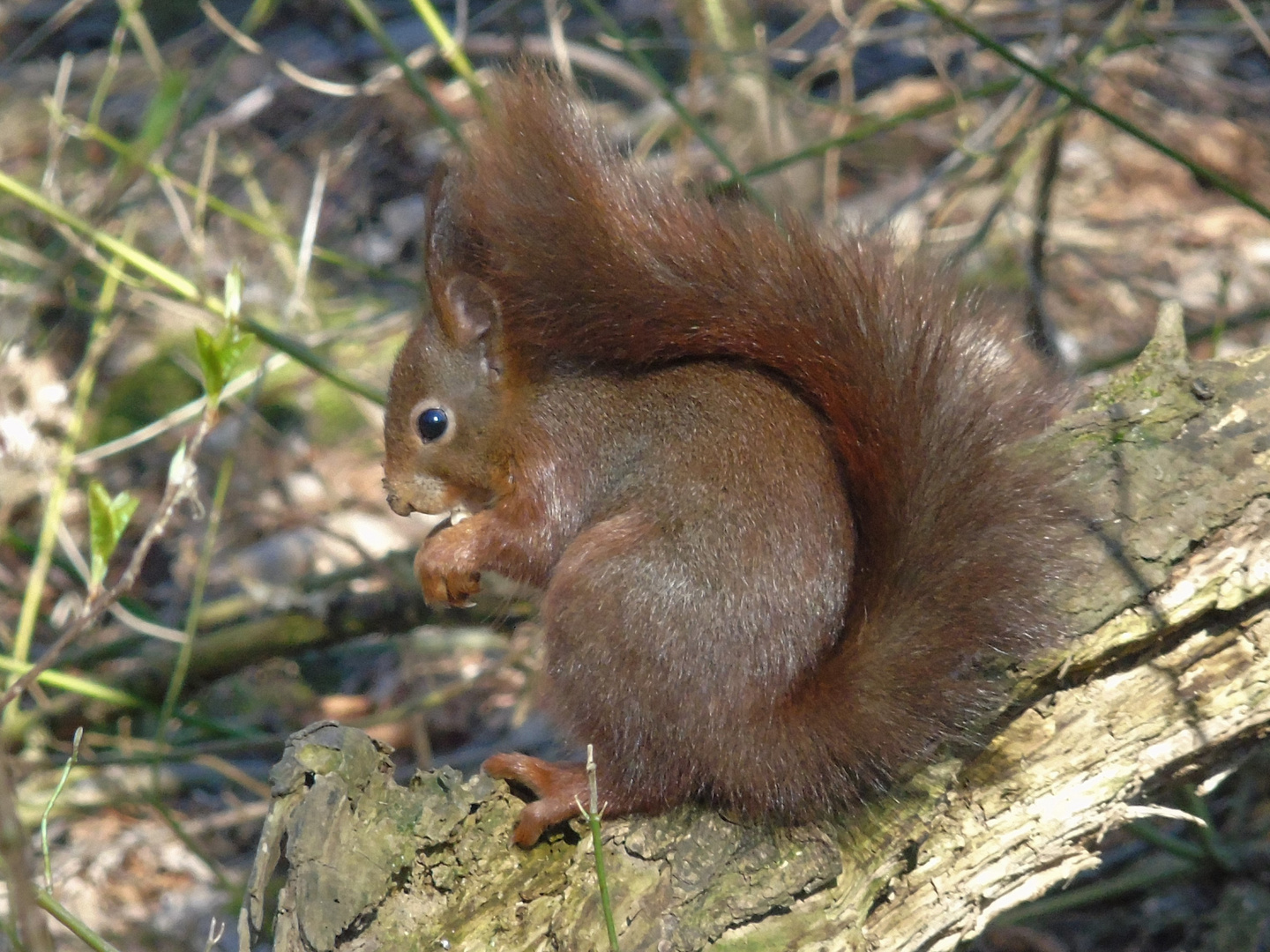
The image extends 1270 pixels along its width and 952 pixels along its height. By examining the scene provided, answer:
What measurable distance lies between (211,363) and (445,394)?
2.17ft

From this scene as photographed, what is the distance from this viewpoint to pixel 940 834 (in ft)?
5.08

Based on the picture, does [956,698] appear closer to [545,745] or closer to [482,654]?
[545,745]

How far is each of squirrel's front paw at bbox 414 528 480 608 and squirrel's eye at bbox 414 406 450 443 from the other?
159mm

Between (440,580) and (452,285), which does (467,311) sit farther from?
(440,580)

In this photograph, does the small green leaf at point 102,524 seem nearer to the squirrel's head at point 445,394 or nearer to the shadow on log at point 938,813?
the shadow on log at point 938,813

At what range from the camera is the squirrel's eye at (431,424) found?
1.95 meters

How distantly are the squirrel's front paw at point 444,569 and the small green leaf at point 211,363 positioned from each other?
595 millimetres

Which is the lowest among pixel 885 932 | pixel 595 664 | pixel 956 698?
pixel 885 932

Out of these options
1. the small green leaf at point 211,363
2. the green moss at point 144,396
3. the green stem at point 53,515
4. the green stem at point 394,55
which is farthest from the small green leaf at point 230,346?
the green moss at point 144,396

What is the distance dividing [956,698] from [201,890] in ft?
7.03

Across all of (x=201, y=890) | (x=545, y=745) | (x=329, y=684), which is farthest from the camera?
(x=329, y=684)

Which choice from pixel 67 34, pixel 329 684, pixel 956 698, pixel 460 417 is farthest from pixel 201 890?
pixel 67 34

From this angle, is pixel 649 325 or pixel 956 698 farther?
pixel 649 325

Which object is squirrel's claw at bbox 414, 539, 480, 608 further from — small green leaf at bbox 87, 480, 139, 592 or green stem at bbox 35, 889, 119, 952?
green stem at bbox 35, 889, 119, 952
